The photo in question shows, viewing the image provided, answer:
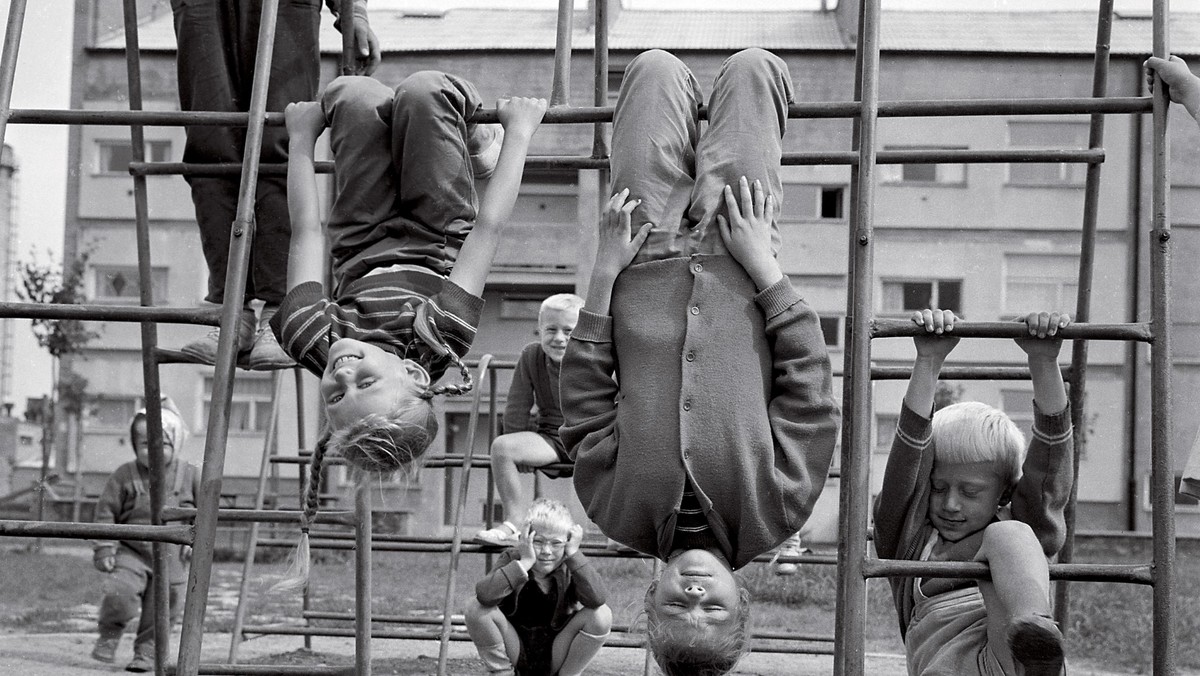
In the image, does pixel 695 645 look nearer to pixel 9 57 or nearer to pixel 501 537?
Answer: pixel 9 57

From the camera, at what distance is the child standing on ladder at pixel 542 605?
15.3 feet

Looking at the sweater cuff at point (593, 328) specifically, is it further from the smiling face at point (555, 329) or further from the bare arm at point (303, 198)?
the smiling face at point (555, 329)

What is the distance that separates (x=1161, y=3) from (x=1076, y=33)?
19410 millimetres

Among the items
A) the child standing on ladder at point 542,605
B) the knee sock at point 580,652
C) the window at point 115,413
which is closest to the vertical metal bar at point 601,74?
the child standing on ladder at point 542,605

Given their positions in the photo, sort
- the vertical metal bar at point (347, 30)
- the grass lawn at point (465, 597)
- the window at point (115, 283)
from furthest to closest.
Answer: the window at point (115, 283), the grass lawn at point (465, 597), the vertical metal bar at point (347, 30)

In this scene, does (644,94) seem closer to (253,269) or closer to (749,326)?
(749,326)

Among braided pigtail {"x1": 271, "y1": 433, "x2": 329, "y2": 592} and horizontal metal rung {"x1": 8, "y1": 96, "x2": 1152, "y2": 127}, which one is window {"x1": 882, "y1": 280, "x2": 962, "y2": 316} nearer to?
horizontal metal rung {"x1": 8, "y1": 96, "x2": 1152, "y2": 127}

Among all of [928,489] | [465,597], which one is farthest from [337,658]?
[928,489]

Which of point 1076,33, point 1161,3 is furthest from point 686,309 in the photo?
point 1076,33

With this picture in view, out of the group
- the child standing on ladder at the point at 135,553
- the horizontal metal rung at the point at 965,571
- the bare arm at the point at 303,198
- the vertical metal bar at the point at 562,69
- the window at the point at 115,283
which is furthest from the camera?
the window at the point at 115,283

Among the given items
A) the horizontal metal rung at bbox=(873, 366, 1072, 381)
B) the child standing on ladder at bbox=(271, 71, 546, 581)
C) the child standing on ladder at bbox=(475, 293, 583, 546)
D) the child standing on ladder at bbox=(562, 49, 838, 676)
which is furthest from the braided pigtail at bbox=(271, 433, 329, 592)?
the child standing on ladder at bbox=(475, 293, 583, 546)

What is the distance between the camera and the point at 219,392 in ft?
9.79

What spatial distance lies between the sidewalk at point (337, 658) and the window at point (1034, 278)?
13708 mm

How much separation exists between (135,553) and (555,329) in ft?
8.70
